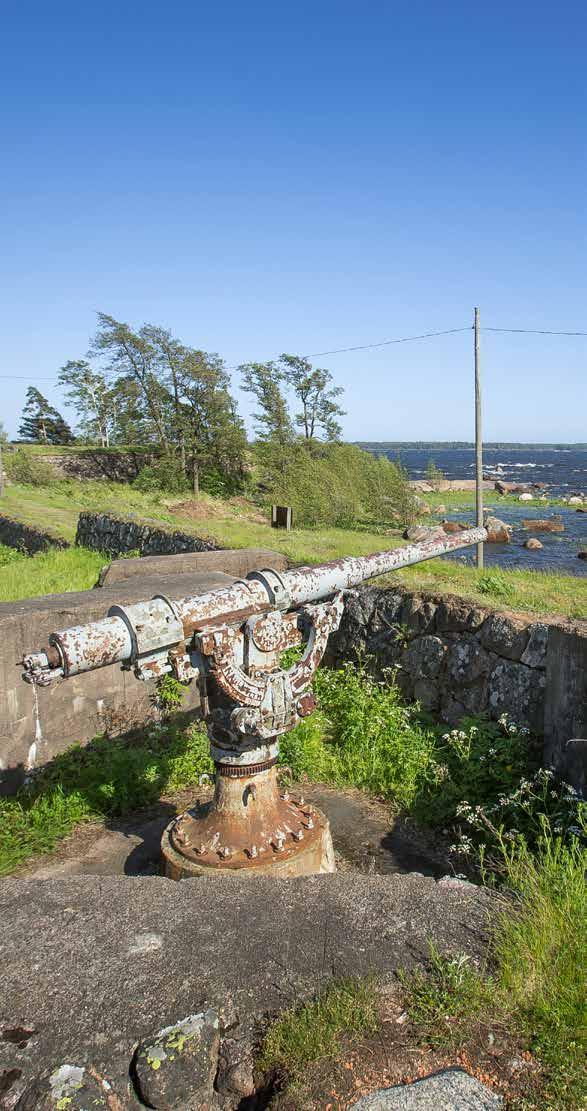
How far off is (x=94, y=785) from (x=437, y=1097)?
355 cm

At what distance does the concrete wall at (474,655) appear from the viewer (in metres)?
4.53

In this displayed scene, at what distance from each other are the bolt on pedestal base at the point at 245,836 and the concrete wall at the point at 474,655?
2.08 m

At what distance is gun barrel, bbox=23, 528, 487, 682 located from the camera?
2500 mm

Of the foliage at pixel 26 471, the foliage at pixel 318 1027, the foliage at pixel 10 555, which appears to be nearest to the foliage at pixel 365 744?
the foliage at pixel 318 1027

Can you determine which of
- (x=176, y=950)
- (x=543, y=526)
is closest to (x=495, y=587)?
(x=176, y=950)

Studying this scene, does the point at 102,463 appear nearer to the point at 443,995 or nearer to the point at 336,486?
the point at 336,486

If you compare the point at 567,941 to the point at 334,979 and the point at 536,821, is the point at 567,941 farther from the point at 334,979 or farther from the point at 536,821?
the point at 536,821

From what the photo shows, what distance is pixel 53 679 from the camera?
2520 millimetres

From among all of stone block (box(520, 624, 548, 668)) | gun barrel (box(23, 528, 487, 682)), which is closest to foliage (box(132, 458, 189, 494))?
stone block (box(520, 624, 548, 668))

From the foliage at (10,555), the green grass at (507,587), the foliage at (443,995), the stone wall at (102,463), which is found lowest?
the foliage at (443,995)

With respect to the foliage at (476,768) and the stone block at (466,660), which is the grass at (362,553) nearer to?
the stone block at (466,660)

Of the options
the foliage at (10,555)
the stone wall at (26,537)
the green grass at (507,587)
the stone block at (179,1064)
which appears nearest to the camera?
the stone block at (179,1064)

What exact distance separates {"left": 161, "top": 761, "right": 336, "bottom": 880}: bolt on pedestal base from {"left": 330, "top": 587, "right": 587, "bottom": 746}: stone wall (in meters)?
1.72

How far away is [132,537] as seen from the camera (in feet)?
40.0
